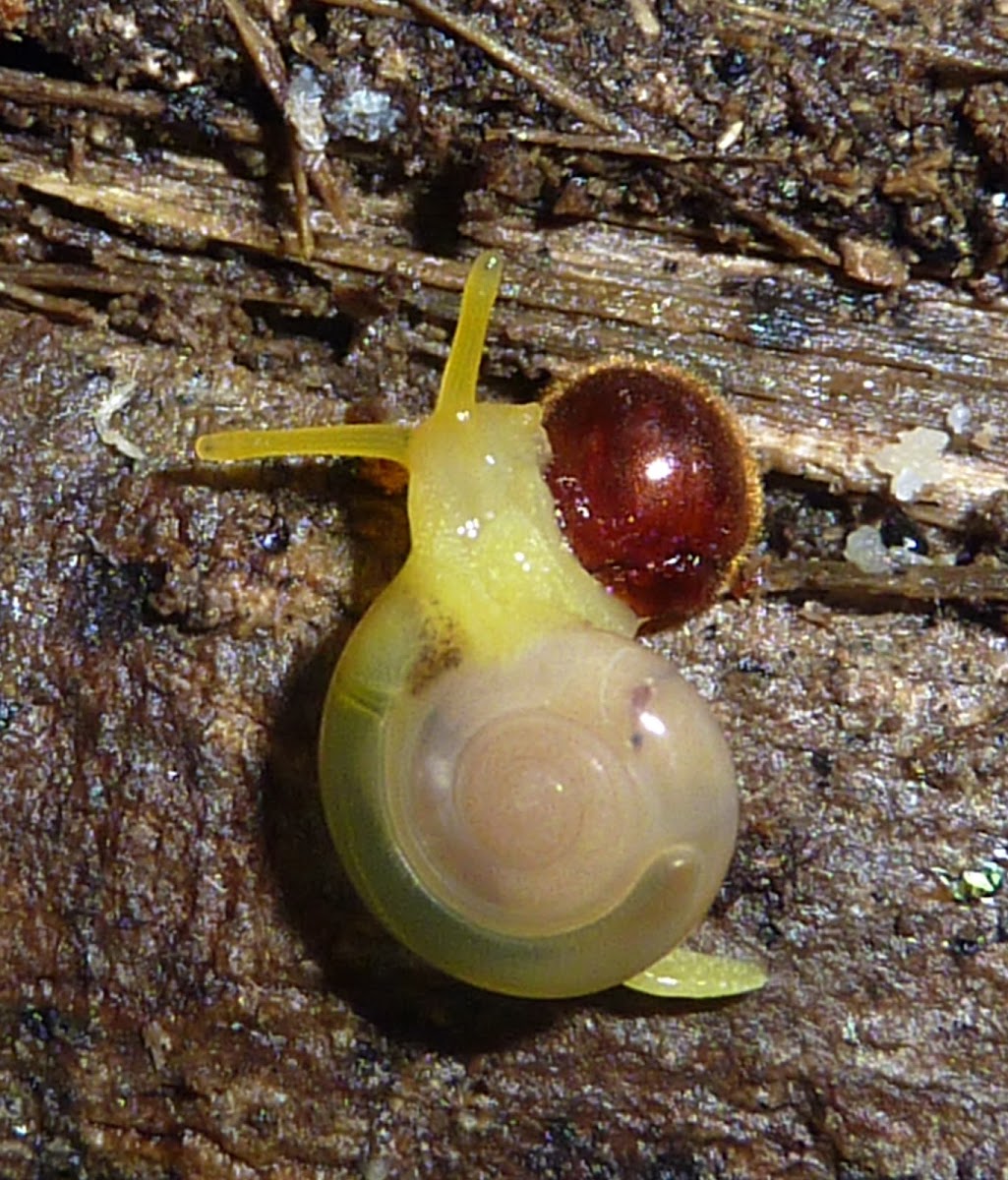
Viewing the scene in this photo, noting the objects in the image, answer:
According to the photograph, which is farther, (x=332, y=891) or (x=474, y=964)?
(x=332, y=891)

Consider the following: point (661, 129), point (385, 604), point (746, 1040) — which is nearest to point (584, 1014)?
point (746, 1040)

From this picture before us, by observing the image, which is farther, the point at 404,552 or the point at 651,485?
the point at 404,552

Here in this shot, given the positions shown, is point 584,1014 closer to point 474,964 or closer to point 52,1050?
point 474,964

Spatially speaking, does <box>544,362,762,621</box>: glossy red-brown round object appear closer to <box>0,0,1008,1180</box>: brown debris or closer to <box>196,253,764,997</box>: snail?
<box>196,253,764,997</box>: snail

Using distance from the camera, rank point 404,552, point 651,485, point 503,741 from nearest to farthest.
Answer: point 503,741, point 651,485, point 404,552

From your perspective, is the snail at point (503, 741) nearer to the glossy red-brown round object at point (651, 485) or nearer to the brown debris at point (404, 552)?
the glossy red-brown round object at point (651, 485)

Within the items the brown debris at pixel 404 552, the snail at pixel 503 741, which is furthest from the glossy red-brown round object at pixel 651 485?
the brown debris at pixel 404 552
